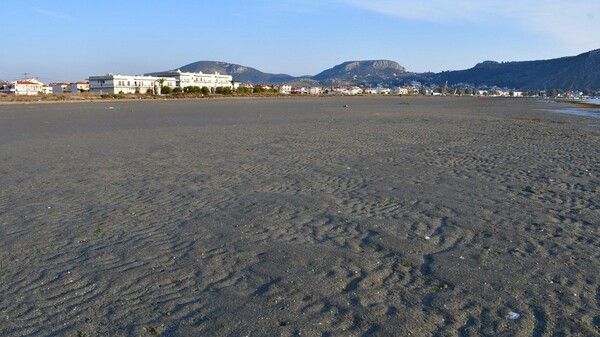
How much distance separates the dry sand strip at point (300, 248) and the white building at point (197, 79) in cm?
12553

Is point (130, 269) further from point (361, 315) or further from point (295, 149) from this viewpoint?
point (295, 149)

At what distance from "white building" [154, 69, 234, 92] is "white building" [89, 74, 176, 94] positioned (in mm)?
10734

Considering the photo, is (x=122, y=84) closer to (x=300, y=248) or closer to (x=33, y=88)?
(x=33, y=88)

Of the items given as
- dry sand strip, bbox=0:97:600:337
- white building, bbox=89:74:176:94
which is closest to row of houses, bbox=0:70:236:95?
white building, bbox=89:74:176:94

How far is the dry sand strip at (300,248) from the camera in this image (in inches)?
157

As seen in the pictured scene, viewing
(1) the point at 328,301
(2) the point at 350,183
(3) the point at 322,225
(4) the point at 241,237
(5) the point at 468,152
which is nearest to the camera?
(1) the point at 328,301

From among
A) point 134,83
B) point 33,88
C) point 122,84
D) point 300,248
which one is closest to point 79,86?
point 33,88

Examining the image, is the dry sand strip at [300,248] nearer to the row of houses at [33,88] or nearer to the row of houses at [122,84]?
the row of houses at [122,84]

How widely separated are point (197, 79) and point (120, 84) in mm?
29066

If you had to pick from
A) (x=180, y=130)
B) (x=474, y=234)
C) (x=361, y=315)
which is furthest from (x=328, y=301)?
(x=180, y=130)

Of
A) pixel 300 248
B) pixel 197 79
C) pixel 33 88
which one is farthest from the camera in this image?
pixel 197 79

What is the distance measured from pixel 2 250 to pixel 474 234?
5.71m

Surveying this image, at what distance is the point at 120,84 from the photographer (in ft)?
383

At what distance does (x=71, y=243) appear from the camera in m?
5.95
